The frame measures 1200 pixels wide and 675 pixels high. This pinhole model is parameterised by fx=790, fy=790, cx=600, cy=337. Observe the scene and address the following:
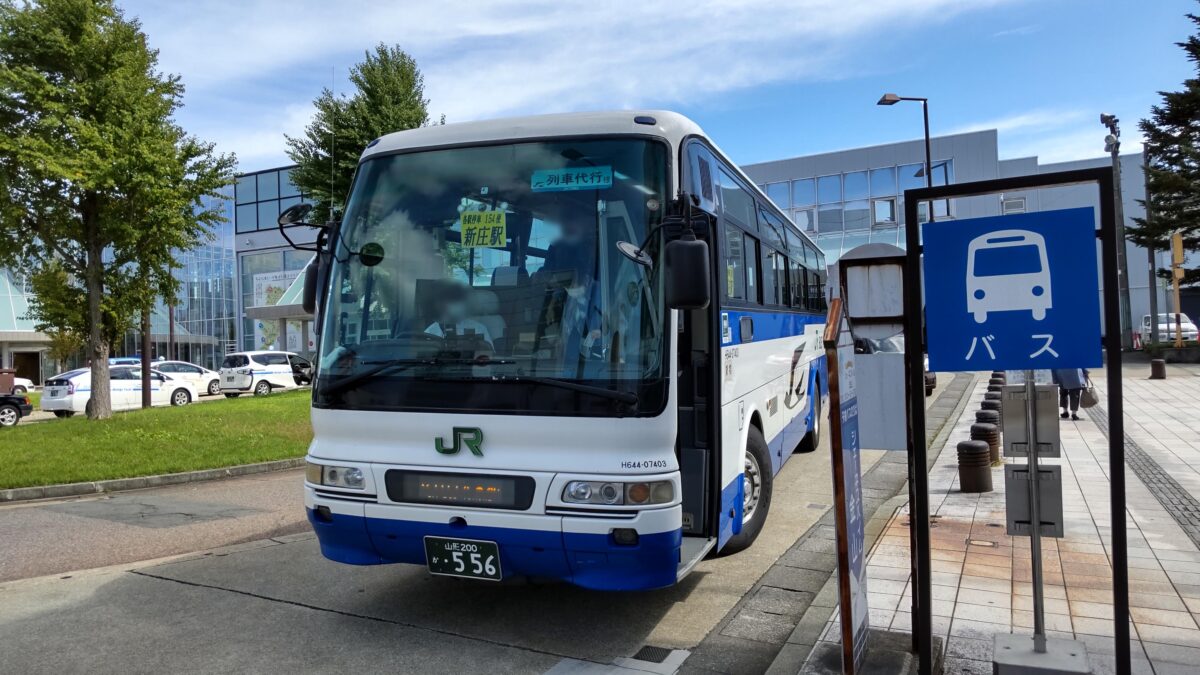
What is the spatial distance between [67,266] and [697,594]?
51.5ft

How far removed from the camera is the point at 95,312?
15.8m

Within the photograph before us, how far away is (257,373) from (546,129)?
2870 cm

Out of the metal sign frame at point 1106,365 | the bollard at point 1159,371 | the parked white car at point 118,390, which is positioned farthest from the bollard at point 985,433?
the parked white car at point 118,390

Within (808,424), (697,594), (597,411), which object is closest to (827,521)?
(697,594)

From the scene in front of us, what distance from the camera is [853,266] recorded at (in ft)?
14.4

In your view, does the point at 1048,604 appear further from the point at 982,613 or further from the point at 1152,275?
the point at 1152,275

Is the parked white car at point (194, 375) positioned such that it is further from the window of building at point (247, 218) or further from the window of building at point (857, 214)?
the window of building at point (857, 214)

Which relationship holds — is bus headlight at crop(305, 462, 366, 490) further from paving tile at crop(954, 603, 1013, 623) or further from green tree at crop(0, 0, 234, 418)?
green tree at crop(0, 0, 234, 418)

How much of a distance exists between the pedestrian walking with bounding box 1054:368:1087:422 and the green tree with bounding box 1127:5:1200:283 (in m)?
22.2

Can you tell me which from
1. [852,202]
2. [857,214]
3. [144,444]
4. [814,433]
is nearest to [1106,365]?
[814,433]

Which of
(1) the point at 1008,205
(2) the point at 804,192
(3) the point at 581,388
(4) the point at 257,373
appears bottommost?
(4) the point at 257,373

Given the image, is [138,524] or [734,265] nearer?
[734,265]

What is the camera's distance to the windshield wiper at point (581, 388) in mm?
4328

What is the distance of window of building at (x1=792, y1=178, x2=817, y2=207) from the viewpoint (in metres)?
42.2
